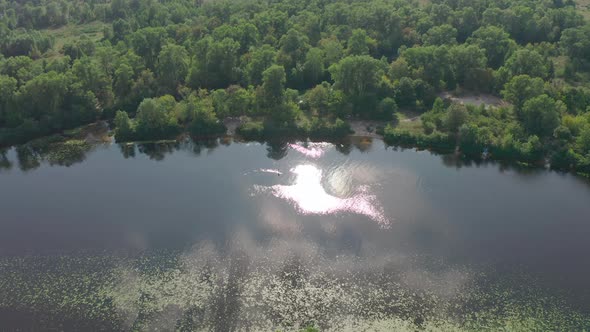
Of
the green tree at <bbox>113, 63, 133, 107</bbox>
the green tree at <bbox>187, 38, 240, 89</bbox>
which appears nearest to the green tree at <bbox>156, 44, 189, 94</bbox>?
the green tree at <bbox>187, 38, 240, 89</bbox>

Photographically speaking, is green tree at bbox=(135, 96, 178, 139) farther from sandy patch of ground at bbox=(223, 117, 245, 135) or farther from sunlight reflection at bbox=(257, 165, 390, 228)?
sunlight reflection at bbox=(257, 165, 390, 228)

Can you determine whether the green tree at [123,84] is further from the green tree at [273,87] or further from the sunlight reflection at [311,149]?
the sunlight reflection at [311,149]

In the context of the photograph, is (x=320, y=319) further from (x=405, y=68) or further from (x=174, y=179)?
(x=405, y=68)

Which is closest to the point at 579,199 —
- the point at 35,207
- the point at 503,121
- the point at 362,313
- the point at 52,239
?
Result: the point at 503,121

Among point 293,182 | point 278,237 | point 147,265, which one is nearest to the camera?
point 147,265

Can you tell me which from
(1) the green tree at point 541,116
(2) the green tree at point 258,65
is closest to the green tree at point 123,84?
(2) the green tree at point 258,65

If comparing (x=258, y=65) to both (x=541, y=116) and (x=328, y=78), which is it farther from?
(x=541, y=116)
